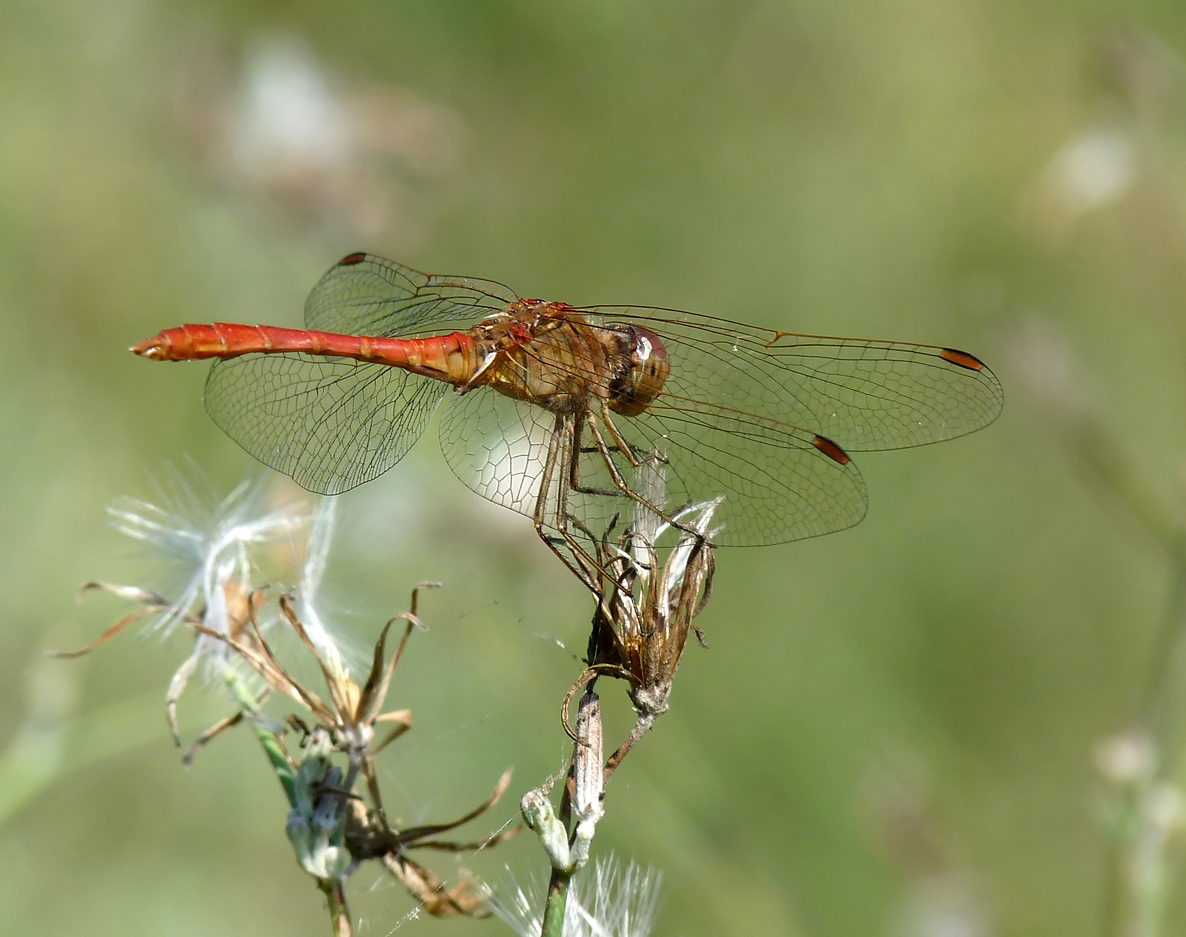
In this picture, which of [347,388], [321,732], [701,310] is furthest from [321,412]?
[701,310]

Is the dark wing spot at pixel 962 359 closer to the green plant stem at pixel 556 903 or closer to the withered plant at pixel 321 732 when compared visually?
the withered plant at pixel 321 732

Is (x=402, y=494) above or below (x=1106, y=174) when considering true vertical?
below

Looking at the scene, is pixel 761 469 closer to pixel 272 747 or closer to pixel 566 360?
pixel 566 360

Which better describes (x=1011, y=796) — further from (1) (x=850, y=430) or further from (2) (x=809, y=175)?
(2) (x=809, y=175)

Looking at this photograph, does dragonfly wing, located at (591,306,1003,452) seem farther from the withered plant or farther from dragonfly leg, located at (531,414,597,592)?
the withered plant

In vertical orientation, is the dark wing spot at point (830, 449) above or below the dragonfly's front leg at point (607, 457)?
above

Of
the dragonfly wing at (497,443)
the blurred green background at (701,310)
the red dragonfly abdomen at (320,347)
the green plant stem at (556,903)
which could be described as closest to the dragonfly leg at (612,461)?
the dragonfly wing at (497,443)

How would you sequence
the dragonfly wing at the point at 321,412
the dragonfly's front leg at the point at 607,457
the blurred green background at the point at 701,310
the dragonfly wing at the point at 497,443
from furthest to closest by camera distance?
the blurred green background at the point at 701,310
the dragonfly wing at the point at 497,443
the dragonfly wing at the point at 321,412
the dragonfly's front leg at the point at 607,457

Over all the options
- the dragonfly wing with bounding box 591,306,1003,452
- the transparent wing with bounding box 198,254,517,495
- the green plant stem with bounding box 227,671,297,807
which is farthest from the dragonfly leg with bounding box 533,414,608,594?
the green plant stem with bounding box 227,671,297,807

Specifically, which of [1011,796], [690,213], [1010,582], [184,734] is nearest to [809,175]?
[690,213]
